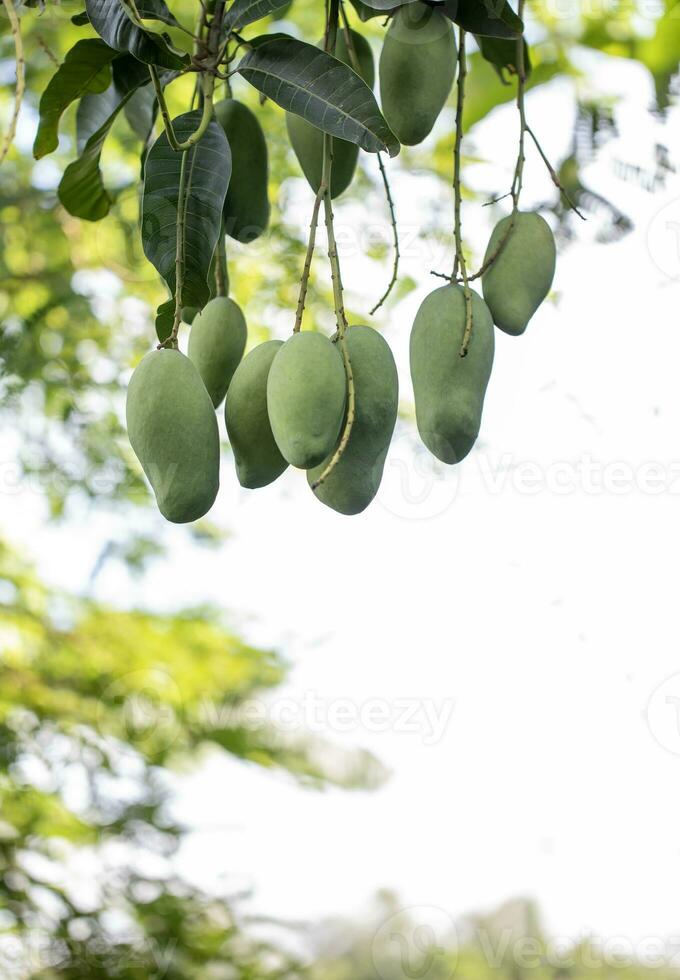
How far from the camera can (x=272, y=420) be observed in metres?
0.36

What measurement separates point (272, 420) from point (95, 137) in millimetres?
221

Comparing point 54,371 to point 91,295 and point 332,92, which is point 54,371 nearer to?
point 91,295

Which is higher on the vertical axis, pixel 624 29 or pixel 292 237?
pixel 624 29

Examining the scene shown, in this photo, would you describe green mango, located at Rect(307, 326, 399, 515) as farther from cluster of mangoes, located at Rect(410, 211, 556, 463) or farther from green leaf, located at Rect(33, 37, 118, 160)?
green leaf, located at Rect(33, 37, 118, 160)

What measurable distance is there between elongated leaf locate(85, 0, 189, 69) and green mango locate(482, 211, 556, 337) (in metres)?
0.15

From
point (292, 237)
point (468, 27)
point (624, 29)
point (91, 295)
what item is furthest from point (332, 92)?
point (91, 295)

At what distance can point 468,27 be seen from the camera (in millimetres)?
441

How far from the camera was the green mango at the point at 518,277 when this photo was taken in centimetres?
42

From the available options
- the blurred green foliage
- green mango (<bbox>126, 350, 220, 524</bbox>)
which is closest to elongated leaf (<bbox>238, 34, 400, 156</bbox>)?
green mango (<bbox>126, 350, 220, 524</bbox>)

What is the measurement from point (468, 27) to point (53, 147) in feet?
0.67

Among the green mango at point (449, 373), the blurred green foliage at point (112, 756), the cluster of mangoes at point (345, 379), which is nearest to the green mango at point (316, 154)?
the cluster of mangoes at point (345, 379)

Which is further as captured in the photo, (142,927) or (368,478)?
(142,927)

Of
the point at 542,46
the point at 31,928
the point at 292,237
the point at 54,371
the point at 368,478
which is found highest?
the point at 542,46

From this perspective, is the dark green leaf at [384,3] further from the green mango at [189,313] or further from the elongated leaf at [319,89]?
the green mango at [189,313]
